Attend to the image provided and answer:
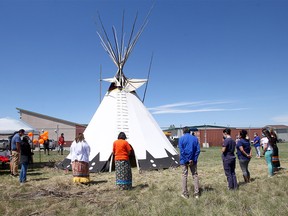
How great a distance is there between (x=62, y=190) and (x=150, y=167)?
11.9 ft

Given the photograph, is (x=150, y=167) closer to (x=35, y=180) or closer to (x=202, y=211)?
(x=35, y=180)

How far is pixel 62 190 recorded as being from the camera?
7.27m

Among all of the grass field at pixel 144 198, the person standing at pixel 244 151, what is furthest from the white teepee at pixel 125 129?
the person standing at pixel 244 151

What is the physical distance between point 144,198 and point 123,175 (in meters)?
1.17

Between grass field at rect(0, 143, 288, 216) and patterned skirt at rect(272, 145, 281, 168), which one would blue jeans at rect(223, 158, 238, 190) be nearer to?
grass field at rect(0, 143, 288, 216)

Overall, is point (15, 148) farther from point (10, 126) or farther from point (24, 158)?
point (10, 126)

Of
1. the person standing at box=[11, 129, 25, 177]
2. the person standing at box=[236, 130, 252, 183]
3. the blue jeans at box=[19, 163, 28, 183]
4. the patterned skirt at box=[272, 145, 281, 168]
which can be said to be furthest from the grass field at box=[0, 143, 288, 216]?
the person standing at box=[11, 129, 25, 177]

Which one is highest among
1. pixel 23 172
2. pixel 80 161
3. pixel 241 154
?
pixel 241 154

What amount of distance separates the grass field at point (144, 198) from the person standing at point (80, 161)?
0.26 meters

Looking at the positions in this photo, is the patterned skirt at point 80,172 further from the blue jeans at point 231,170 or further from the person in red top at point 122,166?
the blue jeans at point 231,170

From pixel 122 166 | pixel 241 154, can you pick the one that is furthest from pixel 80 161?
pixel 241 154

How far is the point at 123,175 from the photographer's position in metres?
7.21

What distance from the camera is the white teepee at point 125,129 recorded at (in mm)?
10352

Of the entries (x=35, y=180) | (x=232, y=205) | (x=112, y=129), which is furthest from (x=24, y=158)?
(x=232, y=205)
